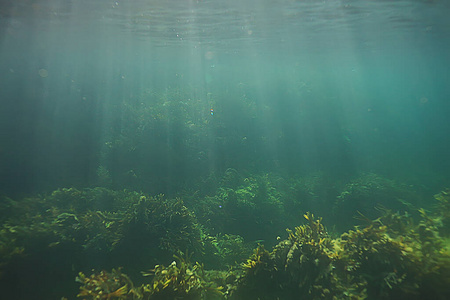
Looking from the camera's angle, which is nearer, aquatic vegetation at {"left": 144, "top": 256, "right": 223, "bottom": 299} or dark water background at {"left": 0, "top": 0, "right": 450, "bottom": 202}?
aquatic vegetation at {"left": 144, "top": 256, "right": 223, "bottom": 299}

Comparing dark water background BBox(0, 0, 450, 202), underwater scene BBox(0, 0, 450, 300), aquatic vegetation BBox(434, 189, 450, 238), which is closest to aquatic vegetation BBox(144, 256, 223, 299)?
underwater scene BBox(0, 0, 450, 300)

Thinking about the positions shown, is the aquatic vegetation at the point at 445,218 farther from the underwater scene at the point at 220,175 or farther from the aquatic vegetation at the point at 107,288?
the aquatic vegetation at the point at 107,288

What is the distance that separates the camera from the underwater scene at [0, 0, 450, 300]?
416 cm

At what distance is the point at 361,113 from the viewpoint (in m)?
29.1

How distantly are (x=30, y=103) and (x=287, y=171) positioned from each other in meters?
20.2

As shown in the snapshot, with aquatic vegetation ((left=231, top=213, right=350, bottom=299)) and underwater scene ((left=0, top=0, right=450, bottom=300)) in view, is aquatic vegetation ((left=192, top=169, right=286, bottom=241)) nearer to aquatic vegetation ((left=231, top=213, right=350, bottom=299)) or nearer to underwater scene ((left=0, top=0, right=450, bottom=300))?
underwater scene ((left=0, top=0, right=450, bottom=300))

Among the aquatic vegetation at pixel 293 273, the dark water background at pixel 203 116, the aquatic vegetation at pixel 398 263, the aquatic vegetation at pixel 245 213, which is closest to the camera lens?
the aquatic vegetation at pixel 398 263

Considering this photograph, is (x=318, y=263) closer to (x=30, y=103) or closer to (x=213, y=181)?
(x=213, y=181)

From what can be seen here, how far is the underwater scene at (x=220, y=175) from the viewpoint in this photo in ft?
13.6

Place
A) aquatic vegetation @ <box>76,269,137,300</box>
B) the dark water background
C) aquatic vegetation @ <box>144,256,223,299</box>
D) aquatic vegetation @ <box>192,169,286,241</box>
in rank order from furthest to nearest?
the dark water background < aquatic vegetation @ <box>192,169,286,241</box> < aquatic vegetation @ <box>144,256,223,299</box> < aquatic vegetation @ <box>76,269,137,300</box>

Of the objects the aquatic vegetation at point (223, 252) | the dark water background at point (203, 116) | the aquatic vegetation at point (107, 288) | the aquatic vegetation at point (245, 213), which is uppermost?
the dark water background at point (203, 116)

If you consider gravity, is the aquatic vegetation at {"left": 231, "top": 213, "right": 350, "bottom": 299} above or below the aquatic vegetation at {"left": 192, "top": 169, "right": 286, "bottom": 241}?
below

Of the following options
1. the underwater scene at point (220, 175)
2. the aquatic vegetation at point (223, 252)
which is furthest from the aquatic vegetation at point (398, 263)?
the aquatic vegetation at point (223, 252)

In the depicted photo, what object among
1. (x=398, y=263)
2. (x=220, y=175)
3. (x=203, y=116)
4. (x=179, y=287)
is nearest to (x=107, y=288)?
(x=179, y=287)
